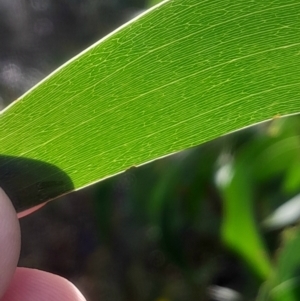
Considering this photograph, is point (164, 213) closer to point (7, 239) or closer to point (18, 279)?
point (18, 279)

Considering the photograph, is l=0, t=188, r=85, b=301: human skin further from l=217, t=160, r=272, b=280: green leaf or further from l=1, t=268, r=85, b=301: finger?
l=217, t=160, r=272, b=280: green leaf

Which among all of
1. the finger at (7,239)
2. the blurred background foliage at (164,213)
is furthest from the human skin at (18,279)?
the blurred background foliage at (164,213)

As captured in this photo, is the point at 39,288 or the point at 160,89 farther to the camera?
the point at 39,288

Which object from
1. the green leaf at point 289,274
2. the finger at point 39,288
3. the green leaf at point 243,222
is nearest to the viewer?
the finger at point 39,288

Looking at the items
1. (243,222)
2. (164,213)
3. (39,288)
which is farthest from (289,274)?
(164,213)

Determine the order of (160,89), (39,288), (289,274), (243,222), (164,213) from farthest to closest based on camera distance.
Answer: (164,213) → (243,222) → (289,274) → (39,288) → (160,89)

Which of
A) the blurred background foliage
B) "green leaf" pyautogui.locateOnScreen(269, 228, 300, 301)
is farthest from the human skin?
"green leaf" pyautogui.locateOnScreen(269, 228, 300, 301)

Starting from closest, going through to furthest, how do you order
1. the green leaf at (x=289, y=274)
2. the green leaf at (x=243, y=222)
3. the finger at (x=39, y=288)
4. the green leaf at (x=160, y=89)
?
the green leaf at (x=160, y=89) < the finger at (x=39, y=288) < the green leaf at (x=289, y=274) < the green leaf at (x=243, y=222)

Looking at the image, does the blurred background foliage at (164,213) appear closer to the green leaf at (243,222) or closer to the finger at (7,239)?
the green leaf at (243,222)
